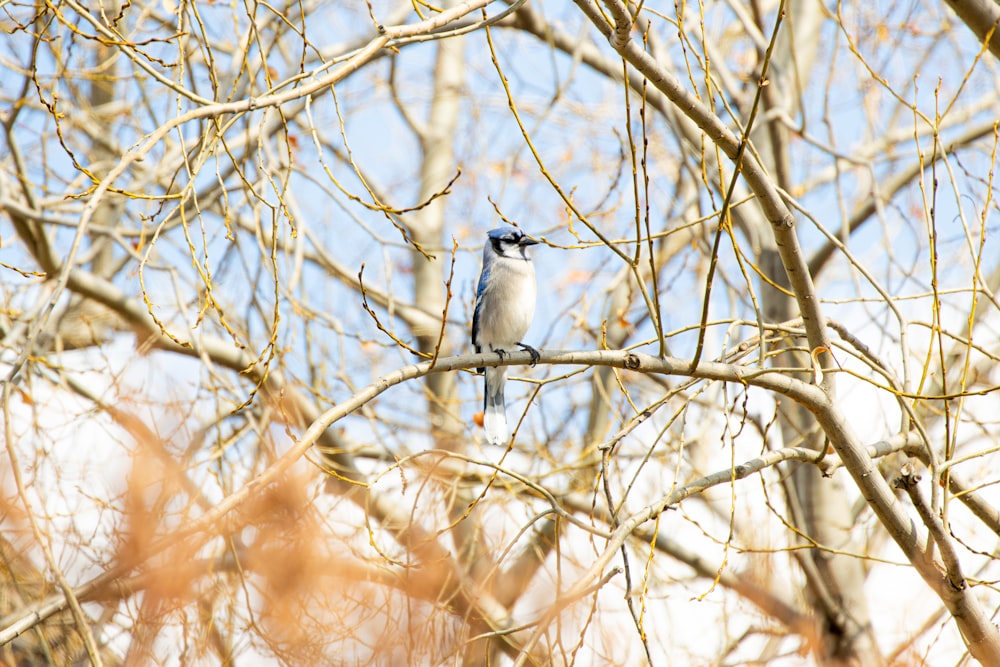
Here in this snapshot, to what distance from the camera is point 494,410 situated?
552cm

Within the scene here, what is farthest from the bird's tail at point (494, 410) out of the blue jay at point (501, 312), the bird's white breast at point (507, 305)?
the bird's white breast at point (507, 305)

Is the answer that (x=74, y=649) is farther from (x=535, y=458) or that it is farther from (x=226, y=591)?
(x=535, y=458)

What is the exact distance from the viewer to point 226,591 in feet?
12.9

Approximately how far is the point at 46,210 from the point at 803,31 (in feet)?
17.3

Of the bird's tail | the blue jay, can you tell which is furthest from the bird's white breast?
the bird's tail

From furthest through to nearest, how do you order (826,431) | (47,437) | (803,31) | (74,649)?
(803,31) < (74,649) < (47,437) < (826,431)

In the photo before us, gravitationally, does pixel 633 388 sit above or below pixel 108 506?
above

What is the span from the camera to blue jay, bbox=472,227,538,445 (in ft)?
17.9

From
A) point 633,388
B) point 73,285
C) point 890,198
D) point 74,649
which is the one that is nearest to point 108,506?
point 73,285

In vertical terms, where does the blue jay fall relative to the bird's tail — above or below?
above

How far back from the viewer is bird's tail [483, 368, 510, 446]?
5.42 metres

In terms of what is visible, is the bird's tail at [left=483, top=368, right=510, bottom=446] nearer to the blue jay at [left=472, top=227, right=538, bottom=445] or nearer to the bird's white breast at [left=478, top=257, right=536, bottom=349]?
the blue jay at [left=472, top=227, right=538, bottom=445]

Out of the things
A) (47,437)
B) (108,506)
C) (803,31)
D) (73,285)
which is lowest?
(108,506)

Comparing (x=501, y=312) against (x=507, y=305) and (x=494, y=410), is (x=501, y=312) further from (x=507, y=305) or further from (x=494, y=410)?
(x=494, y=410)
